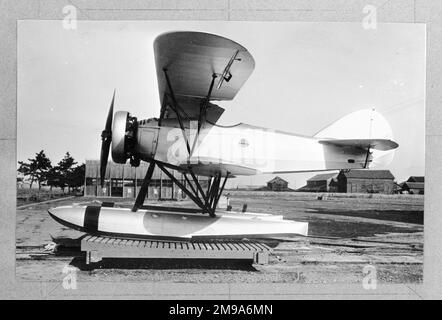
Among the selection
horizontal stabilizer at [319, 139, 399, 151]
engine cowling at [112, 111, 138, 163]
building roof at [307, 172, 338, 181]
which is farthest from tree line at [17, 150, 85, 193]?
horizontal stabilizer at [319, 139, 399, 151]

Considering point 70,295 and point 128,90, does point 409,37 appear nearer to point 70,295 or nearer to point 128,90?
point 128,90

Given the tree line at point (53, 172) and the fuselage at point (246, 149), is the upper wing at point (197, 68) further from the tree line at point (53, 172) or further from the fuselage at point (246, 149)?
the tree line at point (53, 172)

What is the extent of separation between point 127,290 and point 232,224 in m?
1.01

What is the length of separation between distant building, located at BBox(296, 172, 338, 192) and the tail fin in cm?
33

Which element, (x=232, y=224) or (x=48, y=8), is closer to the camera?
(x=48, y=8)

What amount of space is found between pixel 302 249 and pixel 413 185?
3.52ft

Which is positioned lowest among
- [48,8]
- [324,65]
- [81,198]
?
[81,198]

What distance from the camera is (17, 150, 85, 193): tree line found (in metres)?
2.44

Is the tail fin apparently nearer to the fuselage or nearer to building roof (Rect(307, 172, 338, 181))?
the fuselage

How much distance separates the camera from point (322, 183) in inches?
110

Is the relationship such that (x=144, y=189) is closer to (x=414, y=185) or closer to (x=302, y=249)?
(x=302, y=249)

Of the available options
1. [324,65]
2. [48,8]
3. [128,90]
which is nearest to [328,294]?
[324,65]

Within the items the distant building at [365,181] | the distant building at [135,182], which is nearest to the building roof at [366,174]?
the distant building at [365,181]
